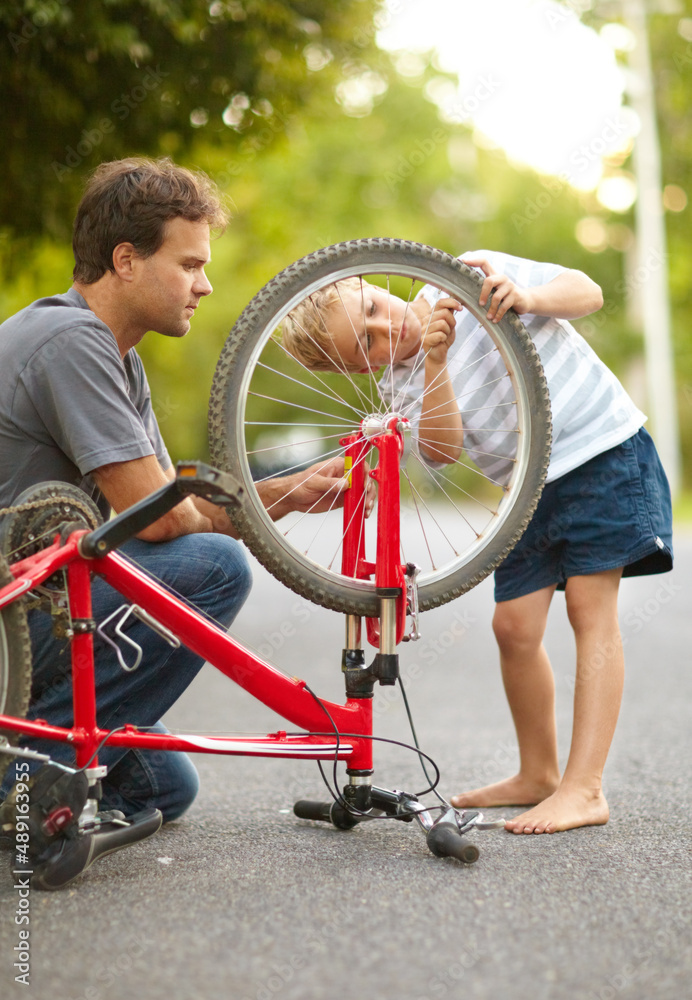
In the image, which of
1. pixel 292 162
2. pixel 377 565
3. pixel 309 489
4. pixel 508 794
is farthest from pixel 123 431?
pixel 292 162

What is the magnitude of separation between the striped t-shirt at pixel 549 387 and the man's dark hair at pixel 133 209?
58 cm

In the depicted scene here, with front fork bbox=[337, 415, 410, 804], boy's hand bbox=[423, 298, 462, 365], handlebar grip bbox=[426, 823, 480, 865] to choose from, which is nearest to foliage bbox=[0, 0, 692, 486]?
boy's hand bbox=[423, 298, 462, 365]

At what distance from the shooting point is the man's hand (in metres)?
2.27

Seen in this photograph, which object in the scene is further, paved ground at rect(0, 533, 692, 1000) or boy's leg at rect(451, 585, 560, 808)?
boy's leg at rect(451, 585, 560, 808)

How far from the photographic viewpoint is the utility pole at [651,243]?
15.8 meters

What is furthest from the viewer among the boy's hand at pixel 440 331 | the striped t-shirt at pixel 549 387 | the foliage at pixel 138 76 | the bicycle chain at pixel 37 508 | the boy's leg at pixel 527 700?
the foliage at pixel 138 76

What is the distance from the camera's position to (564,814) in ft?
7.78

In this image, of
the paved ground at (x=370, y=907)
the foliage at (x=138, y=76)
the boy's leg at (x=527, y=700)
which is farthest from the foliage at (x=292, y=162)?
the paved ground at (x=370, y=907)

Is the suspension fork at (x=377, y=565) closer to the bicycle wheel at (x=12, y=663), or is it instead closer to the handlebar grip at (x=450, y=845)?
the handlebar grip at (x=450, y=845)

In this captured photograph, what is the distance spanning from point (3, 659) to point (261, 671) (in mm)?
523

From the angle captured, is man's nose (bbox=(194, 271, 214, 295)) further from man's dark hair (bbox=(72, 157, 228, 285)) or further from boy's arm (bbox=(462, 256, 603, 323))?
boy's arm (bbox=(462, 256, 603, 323))

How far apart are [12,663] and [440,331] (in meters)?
1.14

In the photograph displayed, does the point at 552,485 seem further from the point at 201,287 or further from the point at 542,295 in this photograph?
the point at 201,287

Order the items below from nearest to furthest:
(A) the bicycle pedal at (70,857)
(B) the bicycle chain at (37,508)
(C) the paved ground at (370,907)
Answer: (C) the paved ground at (370,907)
(A) the bicycle pedal at (70,857)
(B) the bicycle chain at (37,508)
